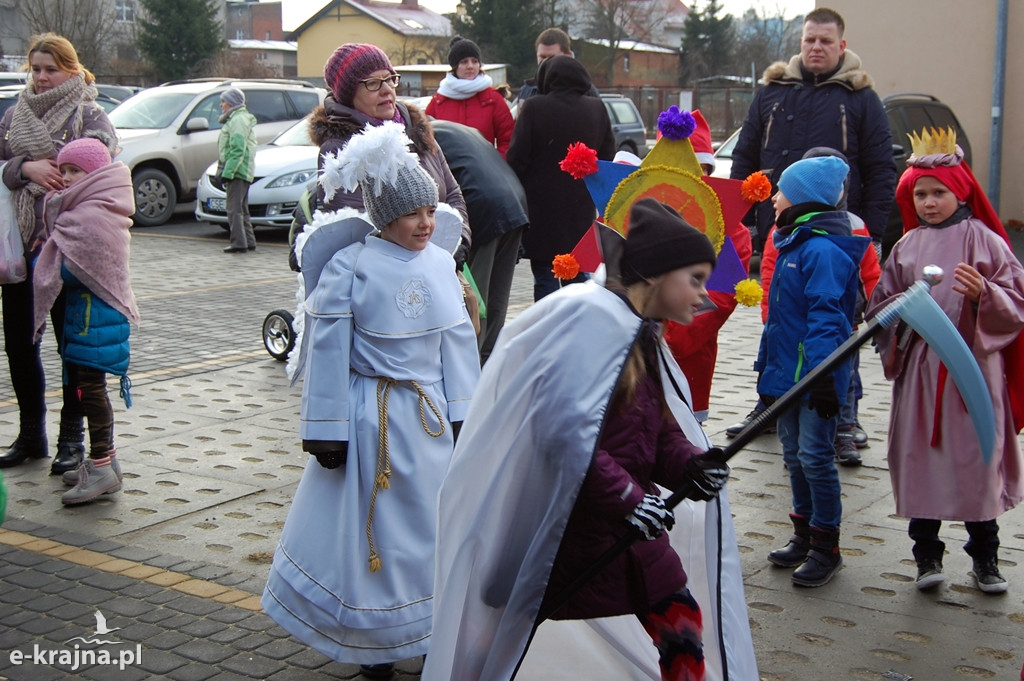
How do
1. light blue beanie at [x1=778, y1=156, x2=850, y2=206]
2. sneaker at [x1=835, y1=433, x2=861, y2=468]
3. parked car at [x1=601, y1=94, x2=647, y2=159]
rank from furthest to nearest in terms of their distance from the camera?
parked car at [x1=601, y1=94, x2=647, y2=159] < sneaker at [x1=835, y1=433, x2=861, y2=468] < light blue beanie at [x1=778, y1=156, x2=850, y2=206]

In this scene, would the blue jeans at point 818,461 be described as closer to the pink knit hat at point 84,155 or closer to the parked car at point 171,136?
the pink knit hat at point 84,155

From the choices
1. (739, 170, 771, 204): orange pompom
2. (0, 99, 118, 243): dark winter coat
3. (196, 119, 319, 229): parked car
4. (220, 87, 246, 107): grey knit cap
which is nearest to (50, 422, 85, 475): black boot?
(0, 99, 118, 243): dark winter coat

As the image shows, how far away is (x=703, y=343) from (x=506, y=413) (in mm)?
2552

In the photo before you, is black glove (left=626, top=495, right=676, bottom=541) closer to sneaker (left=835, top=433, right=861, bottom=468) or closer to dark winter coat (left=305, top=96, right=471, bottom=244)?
dark winter coat (left=305, top=96, right=471, bottom=244)

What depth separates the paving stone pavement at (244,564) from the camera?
3992 millimetres

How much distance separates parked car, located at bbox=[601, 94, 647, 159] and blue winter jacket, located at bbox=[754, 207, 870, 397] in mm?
21000

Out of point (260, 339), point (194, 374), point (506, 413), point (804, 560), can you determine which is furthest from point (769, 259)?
point (260, 339)

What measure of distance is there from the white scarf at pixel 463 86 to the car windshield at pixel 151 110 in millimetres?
10312

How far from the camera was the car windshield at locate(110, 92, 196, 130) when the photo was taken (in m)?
17.9

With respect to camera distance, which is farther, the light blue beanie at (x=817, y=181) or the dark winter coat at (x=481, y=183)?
the dark winter coat at (x=481, y=183)

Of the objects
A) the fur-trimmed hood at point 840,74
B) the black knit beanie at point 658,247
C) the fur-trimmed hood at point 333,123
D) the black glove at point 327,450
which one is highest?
the fur-trimmed hood at point 840,74

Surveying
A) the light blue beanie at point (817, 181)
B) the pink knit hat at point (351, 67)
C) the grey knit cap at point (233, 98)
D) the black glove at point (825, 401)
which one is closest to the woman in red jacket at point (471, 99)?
the pink knit hat at point (351, 67)

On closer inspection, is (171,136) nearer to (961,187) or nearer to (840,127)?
(840,127)

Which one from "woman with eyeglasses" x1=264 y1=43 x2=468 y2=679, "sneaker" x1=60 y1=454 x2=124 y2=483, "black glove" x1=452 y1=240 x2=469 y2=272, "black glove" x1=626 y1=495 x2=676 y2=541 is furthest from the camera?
"sneaker" x1=60 y1=454 x2=124 y2=483
